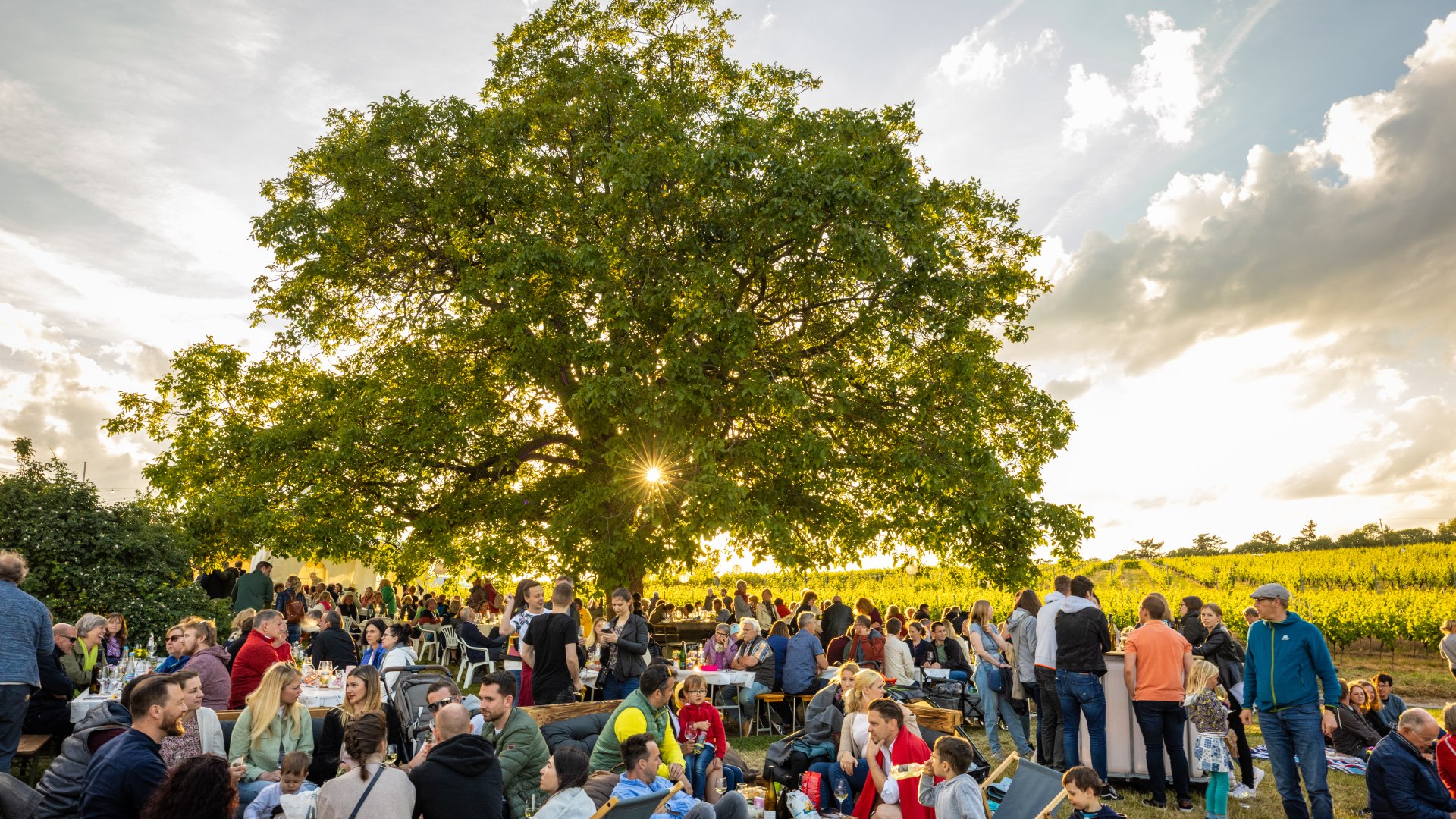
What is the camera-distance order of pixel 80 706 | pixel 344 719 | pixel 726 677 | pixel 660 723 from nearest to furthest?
pixel 660 723
pixel 344 719
pixel 80 706
pixel 726 677

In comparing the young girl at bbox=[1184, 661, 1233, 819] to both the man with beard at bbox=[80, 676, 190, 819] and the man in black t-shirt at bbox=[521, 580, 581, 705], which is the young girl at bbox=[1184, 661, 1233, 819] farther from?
the man with beard at bbox=[80, 676, 190, 819]

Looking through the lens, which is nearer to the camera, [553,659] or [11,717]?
[11,717]

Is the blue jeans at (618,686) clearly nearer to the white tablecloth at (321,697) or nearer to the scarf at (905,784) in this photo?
the white tablecloth at (321,697)

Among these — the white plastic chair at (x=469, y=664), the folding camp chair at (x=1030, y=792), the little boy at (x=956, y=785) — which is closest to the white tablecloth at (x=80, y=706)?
the little boy at (x=956, y=785)

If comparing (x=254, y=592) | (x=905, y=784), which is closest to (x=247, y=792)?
(x=905, y=784)

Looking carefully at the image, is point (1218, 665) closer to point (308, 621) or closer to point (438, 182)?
point (308, 621)

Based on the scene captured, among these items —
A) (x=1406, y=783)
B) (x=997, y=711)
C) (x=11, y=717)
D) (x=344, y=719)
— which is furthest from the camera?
(x=997, y=711)

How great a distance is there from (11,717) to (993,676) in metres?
9.76

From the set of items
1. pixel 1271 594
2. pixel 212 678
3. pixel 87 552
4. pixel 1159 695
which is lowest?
pixel 1159 695

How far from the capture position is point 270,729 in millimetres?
6238

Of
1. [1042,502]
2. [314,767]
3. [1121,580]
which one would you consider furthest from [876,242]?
[1121,580]

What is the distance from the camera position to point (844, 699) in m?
7.26

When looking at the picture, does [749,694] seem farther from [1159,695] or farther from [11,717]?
[11,717]

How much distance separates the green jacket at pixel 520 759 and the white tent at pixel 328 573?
66.7 ft
